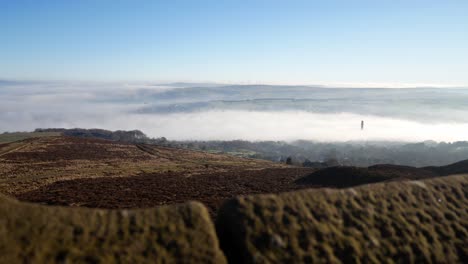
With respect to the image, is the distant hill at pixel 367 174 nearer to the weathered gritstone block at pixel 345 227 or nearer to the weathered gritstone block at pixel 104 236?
Result: the weathered gritstone block at pixel 345 227

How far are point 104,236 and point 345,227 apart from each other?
27.1 feet

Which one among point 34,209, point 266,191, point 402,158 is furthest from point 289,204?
point 402,158

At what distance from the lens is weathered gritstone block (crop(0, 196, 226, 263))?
10453 millimetres

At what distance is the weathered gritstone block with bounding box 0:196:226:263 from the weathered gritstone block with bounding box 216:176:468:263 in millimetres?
986

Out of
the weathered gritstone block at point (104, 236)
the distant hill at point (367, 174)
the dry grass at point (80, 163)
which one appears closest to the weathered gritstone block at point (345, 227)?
the weathered gritstone block at point (104, 236)

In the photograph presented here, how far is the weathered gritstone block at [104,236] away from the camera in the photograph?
412 inches

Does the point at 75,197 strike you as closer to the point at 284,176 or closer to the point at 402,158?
the point at 284,176

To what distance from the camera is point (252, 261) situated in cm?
1138

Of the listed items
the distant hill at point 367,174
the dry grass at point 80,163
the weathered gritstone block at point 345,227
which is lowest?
the dry grass at point 80,163

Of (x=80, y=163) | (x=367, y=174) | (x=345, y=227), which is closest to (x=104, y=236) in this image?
(x=345, y=227)

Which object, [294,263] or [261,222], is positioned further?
[261,222]

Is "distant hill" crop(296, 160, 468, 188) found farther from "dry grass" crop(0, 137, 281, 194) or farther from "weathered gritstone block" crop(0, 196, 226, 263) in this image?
"weathered gritstone block" crop(0, 196, 226, 263)

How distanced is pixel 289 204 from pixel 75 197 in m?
24.9

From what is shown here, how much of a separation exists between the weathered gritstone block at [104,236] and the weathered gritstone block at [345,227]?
38.8 inches
